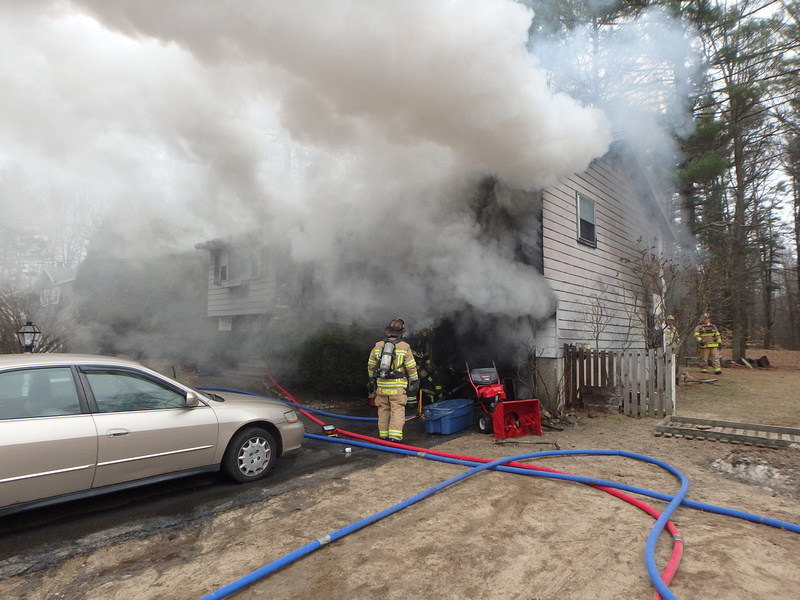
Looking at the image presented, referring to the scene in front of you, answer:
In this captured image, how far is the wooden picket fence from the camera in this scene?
676 centimetres

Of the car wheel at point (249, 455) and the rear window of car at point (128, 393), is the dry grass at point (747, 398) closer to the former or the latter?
the car wheel at point (249, 455)

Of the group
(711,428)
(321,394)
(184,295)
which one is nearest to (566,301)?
(711,428)

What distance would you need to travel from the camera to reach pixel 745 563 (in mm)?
2574

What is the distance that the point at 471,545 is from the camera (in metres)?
2.86

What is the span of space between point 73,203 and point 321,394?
18.2 feet

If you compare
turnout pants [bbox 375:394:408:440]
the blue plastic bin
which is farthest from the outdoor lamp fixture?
the blue plastic bin

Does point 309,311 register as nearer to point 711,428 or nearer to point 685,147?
point 711,428

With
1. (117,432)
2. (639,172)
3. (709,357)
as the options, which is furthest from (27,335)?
(709,357)

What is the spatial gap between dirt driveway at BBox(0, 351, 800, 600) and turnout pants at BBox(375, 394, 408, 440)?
3.42 ft

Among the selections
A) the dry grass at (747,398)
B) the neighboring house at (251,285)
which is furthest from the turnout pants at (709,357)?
the neighboring house at (251,285)

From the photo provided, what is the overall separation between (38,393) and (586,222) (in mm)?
9059

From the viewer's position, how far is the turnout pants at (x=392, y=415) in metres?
5.55

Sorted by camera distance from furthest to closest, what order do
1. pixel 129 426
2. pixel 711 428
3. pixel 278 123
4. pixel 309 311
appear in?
pixel 309 311
pixel 278 123
pixel 711 428
pixel 129 426

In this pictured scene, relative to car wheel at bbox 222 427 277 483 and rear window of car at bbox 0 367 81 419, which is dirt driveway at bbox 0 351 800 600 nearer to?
car wheel at bbox 222 427 277 483
